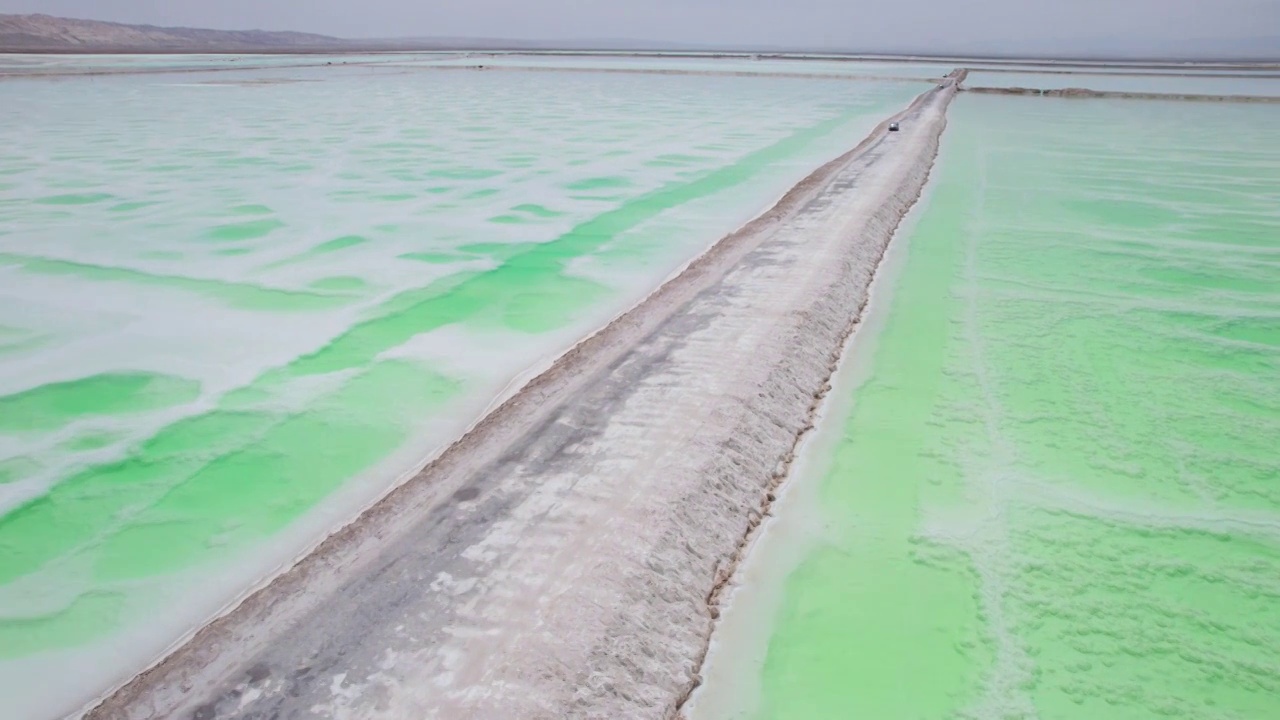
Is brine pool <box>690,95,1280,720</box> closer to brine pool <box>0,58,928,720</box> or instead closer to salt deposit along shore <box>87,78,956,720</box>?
salt deposit along shore <box>87,78,956,720</box>

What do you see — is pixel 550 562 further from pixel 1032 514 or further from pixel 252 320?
pixel 252 320

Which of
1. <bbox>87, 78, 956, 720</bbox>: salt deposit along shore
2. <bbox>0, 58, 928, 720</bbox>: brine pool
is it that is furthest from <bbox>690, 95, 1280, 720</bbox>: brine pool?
<bbox>0, 58, 928, 720</bbox>: brine pool

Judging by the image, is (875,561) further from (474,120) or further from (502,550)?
(474,120)

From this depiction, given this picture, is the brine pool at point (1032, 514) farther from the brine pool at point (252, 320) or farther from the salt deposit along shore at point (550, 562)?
the brine pool at point (252, 320)

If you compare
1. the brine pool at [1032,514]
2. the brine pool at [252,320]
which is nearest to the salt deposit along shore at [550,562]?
the brine pool at [1032,514]

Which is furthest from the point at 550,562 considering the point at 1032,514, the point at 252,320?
the point at 252,320

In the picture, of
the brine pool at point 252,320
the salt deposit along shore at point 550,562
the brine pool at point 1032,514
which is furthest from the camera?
the brine pool at point 252,320
